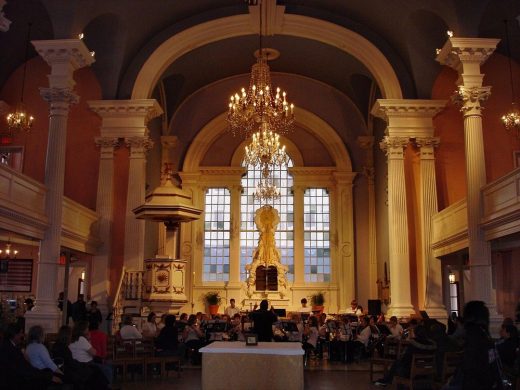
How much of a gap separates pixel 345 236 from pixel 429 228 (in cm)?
664

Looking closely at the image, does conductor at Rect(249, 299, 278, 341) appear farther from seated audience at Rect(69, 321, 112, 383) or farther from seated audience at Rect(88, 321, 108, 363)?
seated audience at Rect(69, 321, 112, 383)

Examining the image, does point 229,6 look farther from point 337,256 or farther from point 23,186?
point 337,256

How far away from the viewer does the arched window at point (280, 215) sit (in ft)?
72.1

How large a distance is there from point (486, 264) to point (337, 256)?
32.8ft

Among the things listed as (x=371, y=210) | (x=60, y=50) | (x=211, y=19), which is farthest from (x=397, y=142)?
(x=60, y=50)

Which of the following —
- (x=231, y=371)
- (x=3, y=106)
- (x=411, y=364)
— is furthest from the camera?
(x=3, y=106)

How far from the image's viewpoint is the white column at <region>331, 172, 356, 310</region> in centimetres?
2112

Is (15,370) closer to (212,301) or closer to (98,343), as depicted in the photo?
(98,343)

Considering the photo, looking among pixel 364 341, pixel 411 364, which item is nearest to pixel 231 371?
pixel 411 364

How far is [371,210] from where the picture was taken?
2134cm

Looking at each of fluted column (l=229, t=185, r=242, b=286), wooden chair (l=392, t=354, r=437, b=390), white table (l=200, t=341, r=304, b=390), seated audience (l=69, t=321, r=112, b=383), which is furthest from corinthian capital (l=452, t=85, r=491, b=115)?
fluted column (l=229, t=185, r=242, b=286)

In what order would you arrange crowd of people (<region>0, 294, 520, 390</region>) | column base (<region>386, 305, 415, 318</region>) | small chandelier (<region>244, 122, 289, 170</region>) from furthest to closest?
column base (<region>386, 305, 415, 318</region>), small chandelier (<region>244, 122, 289, 170</region>), crowd of people (<region>0, 294, 520, 390</region>)

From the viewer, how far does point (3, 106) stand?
1620 centimetres

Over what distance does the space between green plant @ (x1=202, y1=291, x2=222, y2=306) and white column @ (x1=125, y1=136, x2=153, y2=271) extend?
5.86 meters
